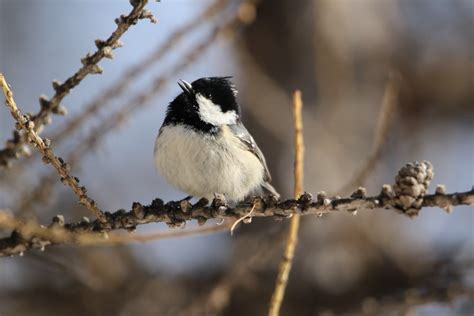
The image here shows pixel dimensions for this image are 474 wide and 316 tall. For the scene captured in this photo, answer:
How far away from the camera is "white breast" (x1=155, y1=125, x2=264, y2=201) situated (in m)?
2.15

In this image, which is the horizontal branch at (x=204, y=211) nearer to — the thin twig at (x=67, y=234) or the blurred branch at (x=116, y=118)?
the thin twig at (x=67, y=234)

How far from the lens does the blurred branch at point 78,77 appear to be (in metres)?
1.13

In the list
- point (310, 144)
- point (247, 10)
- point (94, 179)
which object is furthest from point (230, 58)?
point (247, 10)

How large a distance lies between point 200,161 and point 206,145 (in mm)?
63

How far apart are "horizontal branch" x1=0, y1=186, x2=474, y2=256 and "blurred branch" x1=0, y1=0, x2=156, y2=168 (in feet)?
0.65

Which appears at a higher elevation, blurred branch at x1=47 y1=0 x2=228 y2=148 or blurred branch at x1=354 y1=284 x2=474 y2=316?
blurred branch at x1=47 y1=0 x2=228 y2=148

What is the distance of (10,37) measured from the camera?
4195mm

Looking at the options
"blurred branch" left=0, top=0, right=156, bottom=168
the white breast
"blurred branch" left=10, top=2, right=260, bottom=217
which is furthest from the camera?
the white breast

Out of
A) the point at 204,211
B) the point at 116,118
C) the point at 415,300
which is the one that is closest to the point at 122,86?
the point at 116,118

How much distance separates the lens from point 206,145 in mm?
2170

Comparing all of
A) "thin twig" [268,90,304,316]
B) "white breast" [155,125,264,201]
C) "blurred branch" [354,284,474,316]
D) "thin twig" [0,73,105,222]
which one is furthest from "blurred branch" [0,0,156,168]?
"blurred branch" [354,284,474,316]

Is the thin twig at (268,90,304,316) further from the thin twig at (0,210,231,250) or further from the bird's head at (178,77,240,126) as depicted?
the bird's head at (178,77,240,126)

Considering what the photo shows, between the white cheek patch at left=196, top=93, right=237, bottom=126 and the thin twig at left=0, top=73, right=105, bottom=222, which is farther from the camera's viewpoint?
the white cheek patch at left=196, top=93, right=237, bottom=126

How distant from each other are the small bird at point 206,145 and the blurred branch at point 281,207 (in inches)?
30.5
